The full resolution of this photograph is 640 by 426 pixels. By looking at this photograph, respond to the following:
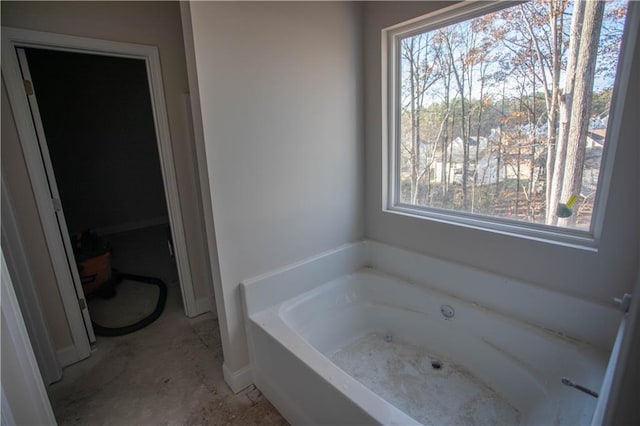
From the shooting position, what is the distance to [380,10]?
6.58 ft

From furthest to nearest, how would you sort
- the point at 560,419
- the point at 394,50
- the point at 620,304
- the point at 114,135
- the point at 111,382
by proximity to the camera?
the point at 114,135 → the point at 394,50 → the point at 111,382 → the point at 620,304 → the point at 560,419

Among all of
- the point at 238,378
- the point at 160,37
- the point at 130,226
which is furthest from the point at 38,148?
the point at 130,226

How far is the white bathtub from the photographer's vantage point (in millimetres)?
1293

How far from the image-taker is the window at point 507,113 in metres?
1.42

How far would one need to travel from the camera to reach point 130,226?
5.14 m

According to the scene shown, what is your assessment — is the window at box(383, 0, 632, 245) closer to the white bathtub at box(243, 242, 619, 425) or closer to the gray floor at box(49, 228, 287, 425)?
the white bathtub at box(243, 242, 619, 425)

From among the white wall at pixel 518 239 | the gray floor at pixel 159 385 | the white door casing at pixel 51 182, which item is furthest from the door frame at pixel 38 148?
the white wall at pixel 518 239

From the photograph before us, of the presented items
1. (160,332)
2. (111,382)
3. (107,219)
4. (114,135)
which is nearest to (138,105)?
(114,135)

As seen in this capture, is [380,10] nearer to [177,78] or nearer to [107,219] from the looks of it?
[177,78]

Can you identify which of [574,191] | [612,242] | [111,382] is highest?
[574,191]

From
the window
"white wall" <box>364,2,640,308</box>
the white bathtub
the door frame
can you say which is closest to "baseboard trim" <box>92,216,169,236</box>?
the door frame

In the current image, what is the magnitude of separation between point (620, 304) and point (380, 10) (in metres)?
2.10

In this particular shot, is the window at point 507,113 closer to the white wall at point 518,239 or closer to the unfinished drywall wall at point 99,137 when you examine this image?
the white wall at point 518,239

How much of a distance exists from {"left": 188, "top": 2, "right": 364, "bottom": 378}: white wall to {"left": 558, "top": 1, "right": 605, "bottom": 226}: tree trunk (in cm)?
123
